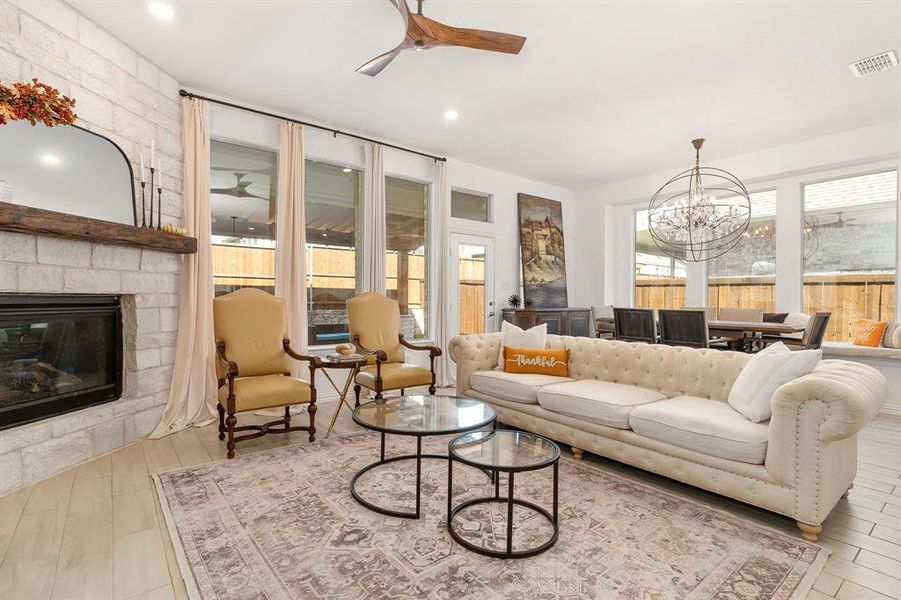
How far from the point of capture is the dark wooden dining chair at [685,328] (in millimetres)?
4594

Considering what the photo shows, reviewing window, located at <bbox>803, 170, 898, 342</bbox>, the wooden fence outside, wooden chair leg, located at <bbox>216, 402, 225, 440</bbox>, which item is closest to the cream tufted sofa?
wooden chair leg, located at <bbox>216, 402, 225, 440</bbox>

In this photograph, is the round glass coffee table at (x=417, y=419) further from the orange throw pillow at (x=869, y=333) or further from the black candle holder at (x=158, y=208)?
the orange throw pillow at (x=869, y=333)

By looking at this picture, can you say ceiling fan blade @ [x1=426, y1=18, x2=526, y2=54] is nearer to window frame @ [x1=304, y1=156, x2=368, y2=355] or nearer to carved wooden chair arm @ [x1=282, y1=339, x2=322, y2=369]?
carved wooden chair arm @ [x1=282, y1=339, x2=322, y2=369]

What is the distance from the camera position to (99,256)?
3.25m

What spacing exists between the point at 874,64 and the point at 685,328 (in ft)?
8.75

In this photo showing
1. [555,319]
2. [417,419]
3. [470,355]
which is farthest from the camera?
[555,319]

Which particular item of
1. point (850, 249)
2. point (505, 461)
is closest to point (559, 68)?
point (505, 461)

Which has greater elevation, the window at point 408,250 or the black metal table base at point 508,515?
the window at point 408,250

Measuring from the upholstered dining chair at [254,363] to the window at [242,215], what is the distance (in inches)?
30.9

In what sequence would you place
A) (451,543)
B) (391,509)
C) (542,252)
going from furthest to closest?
(542,252) → (391,509) → (451,543)

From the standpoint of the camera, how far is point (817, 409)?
210 cm

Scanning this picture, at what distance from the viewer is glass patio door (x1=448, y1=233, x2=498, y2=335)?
6.29m

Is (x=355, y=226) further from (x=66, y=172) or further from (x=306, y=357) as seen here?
(x=66, y=172)

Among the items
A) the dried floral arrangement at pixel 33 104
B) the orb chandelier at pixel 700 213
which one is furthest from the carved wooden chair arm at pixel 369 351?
the orb chandelier at pixel 700 213
